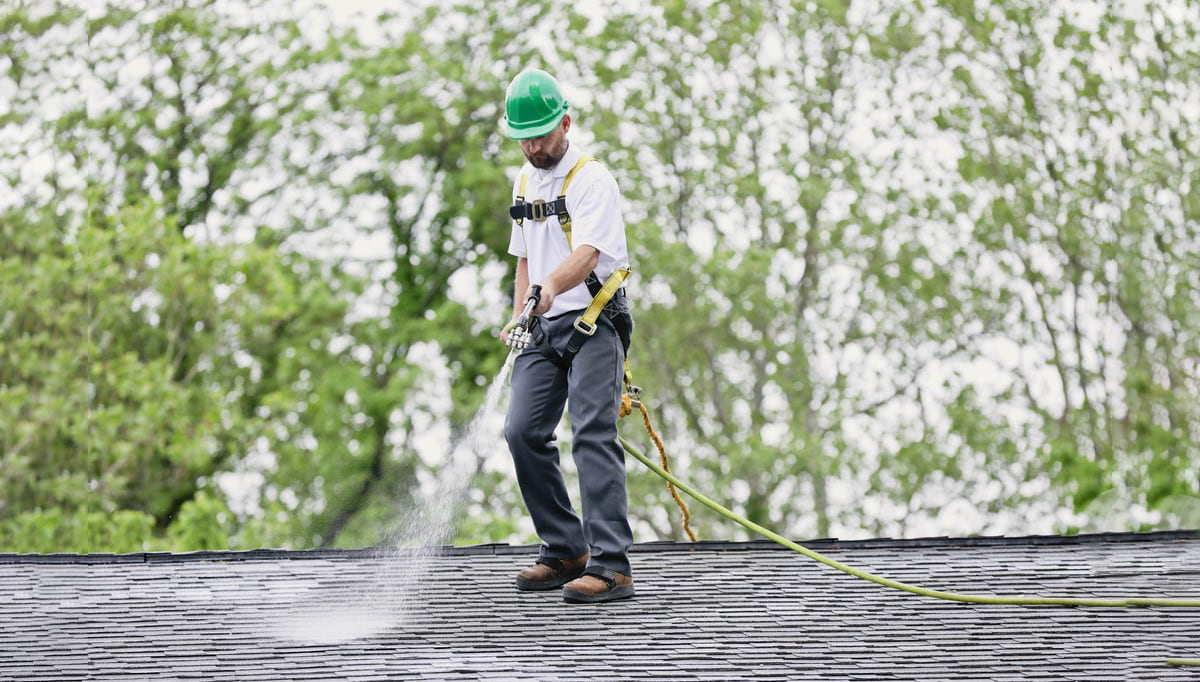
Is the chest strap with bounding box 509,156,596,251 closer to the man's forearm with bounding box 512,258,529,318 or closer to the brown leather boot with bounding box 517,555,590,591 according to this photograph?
the man's forearm with bounding box 512,258,529,318

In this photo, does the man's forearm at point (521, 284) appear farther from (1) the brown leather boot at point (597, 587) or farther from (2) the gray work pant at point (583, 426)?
(1) the brown leather boot at point (597, 587)

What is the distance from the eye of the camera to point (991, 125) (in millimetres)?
13875

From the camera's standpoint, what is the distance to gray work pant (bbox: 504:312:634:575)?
4.18 m

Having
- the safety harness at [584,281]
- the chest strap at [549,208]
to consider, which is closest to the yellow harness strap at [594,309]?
the safety harness at [584,281]

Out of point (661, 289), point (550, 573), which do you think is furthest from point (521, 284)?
point (661, 289)

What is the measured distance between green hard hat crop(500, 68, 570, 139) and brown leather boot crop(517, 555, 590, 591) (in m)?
1.37

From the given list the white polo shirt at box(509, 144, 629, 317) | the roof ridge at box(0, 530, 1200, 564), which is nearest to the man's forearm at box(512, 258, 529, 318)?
the white polo shirt at box(509, 144, 629, 317)

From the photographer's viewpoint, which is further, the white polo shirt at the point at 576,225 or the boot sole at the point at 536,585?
the boot sole at the point at 536,585

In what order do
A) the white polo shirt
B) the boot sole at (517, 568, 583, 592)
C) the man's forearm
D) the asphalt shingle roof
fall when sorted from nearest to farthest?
the asphalt shingle roof < the white polo shirt < the boot sole at (517, 568, 583, 592) < the man's forearm

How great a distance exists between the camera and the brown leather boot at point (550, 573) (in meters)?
4.36

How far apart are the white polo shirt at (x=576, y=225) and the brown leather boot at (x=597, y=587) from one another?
811 mm

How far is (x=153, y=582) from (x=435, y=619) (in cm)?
124

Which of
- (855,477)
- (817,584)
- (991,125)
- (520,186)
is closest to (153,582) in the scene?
(520,186)

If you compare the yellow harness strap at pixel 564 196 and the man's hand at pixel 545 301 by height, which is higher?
the yellow harness strap at pixel 564 196
